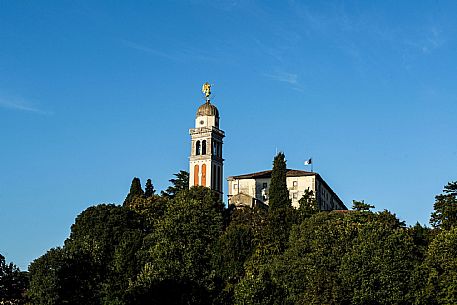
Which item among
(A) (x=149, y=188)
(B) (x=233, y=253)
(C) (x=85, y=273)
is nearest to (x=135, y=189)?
→ (A) (x=149, y=188)

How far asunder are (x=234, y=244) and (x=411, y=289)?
735 inches

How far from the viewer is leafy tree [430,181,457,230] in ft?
245

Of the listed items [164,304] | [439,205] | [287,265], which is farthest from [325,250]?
[439,205]

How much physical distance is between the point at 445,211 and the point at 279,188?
2197cm

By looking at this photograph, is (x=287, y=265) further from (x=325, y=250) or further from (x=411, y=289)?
(x=411, y=289)

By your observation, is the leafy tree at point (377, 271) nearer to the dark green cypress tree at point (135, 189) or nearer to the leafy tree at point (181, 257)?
the leafy tree at point (181, 257)

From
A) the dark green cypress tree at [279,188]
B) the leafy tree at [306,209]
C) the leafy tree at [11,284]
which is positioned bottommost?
the leafy tree at [11,284]

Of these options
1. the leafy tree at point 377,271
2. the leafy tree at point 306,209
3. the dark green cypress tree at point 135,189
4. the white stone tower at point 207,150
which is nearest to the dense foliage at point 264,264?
the leafy tree at point 377,271

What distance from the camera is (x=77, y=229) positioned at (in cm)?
8131

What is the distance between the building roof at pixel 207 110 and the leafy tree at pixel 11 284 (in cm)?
5989

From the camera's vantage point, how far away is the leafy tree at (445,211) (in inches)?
2945

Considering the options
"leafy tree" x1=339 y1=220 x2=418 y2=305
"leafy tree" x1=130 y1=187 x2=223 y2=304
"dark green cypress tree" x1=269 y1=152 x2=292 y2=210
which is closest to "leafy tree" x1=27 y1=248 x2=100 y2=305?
"leafy tree" x1=130 y1=187 x2=223 y2=304

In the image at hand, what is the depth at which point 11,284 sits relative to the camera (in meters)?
58.3

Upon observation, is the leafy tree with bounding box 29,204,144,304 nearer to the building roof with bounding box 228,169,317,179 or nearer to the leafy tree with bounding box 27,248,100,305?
the leafy tree with bounding box 27,248,100,305
